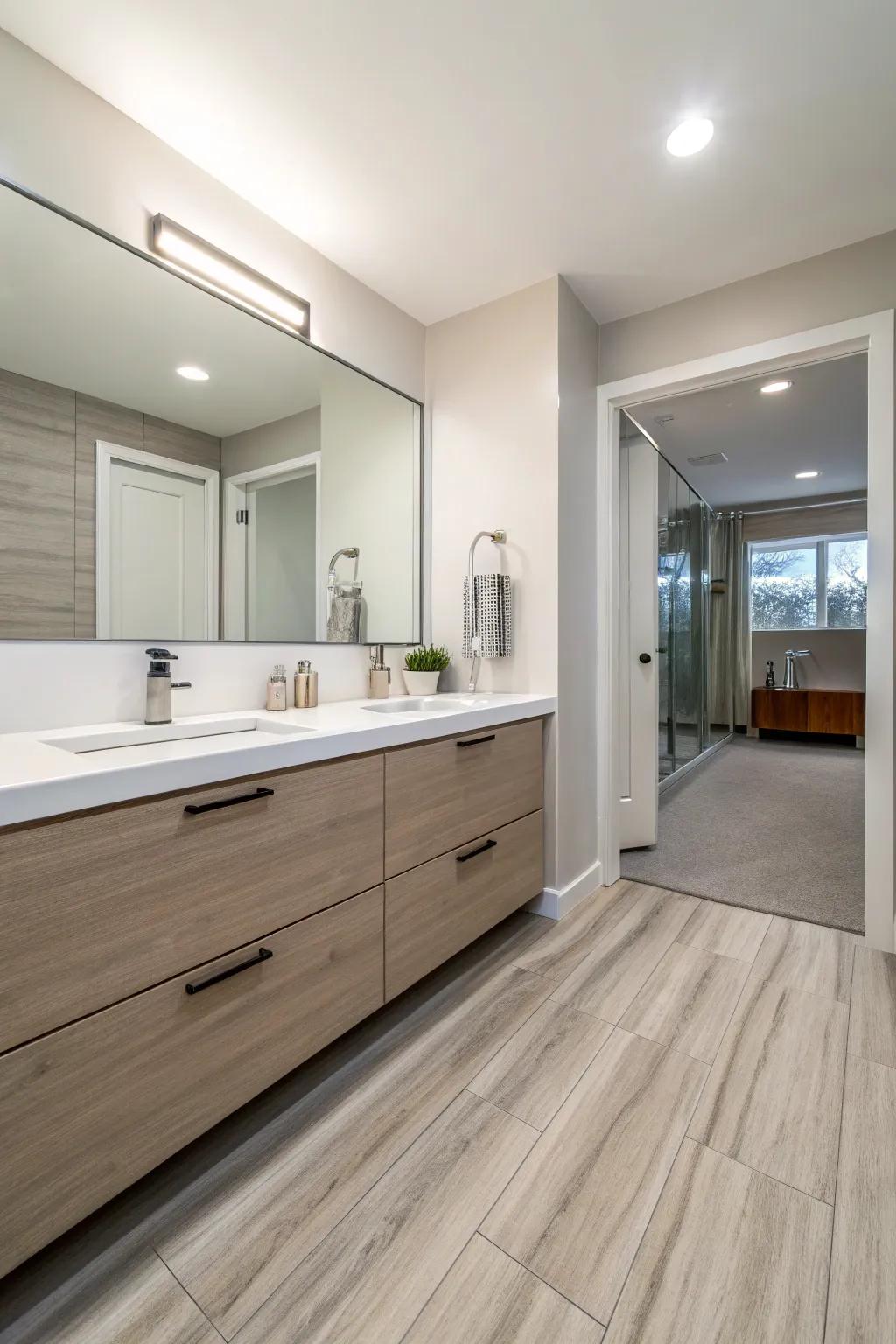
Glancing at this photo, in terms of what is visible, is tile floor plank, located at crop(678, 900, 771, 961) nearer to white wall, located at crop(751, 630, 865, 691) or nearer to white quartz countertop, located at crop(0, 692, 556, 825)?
white quartz countertop, located at crop(0, 692, 556, 825)

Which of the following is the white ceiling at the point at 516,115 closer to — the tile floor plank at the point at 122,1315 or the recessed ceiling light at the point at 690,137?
the recessed ceiling light at the point at 690,137

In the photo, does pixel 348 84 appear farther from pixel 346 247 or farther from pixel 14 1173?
pixel 14 1173

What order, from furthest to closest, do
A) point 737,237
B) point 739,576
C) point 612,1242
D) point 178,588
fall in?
point 739,576
point 737,237
point 178,588
point 612,1242

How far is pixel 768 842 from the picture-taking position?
3031mm

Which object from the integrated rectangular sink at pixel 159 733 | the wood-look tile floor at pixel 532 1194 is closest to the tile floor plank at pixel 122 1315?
the wood-look tile floor at pixel 532 1194

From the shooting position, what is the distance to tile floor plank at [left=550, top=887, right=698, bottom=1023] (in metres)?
1.71

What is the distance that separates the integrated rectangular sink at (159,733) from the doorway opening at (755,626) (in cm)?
147

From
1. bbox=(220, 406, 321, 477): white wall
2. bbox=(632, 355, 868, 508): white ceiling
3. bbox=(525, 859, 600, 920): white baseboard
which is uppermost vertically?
bbox=(632, 355, 868, 508): white ceiling

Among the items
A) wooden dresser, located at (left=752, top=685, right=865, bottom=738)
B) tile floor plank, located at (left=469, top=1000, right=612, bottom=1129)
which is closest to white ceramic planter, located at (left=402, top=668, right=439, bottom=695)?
tile floor plank, located at (left=469, top=1000, right=612, bottom=1129)

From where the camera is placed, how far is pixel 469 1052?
1483 millimetres

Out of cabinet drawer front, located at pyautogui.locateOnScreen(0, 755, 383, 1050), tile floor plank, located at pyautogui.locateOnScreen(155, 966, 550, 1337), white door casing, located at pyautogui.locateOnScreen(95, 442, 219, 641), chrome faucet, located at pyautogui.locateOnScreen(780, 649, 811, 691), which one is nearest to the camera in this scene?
cabinet drawer front, located at pyautogui.locateOnScreen(0, 755, 383, 1050)

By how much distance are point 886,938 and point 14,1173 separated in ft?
7.84

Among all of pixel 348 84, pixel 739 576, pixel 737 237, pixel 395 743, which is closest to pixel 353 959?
pixel 395 743

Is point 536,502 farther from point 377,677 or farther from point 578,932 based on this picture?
point 578,932
